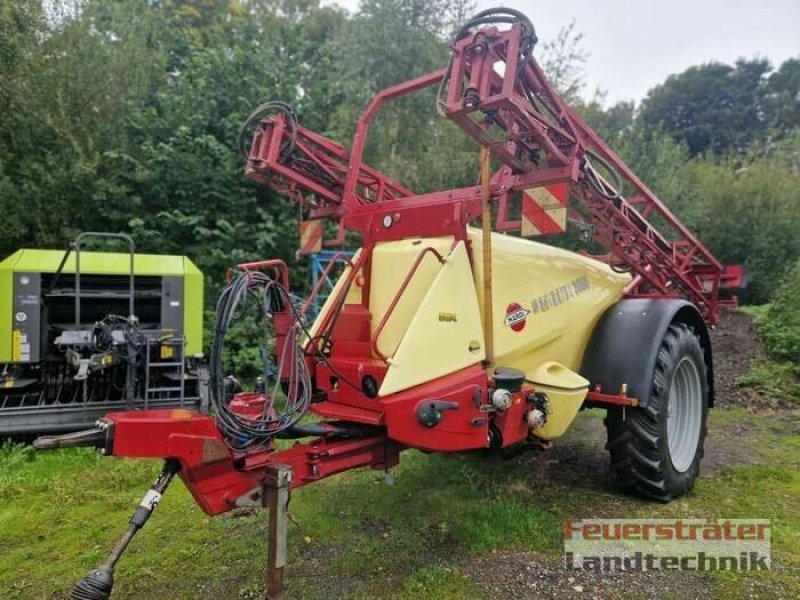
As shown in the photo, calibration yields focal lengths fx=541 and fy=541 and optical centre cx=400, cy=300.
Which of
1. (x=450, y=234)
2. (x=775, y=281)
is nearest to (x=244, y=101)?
(x=450, y=234)

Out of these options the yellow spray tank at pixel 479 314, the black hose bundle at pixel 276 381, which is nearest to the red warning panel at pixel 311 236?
the yellow spray tank at pixel 479 314

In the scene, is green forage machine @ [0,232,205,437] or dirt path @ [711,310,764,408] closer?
green forage machine @ [0,232,205,437]

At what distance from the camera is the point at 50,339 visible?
17.6 feet

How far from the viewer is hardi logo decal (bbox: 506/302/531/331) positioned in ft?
10.7

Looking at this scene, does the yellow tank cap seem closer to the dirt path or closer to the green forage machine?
the green forage machine

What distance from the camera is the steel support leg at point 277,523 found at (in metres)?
2.37

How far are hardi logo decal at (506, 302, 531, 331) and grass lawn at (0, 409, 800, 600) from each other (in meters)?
1.24

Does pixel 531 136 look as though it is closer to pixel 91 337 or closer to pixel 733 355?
pixel 91 337

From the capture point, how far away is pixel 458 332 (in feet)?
9.80

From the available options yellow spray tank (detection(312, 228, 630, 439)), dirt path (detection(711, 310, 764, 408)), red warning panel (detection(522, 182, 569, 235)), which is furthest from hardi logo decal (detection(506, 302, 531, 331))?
dirt path (detection(711, 310, 764, 408))

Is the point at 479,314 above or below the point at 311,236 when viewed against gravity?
below

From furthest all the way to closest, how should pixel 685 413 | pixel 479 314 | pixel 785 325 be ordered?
1. pixel 785 325
2. pixel 685 413
3. pixel 479 314

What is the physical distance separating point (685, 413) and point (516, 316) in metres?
2.06

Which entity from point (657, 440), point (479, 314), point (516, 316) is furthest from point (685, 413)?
point (479, 314)
